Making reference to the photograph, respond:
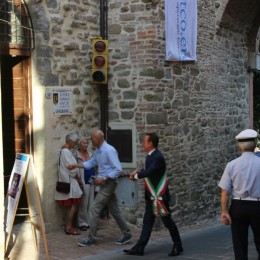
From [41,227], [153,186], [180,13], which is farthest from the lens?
[180,13]

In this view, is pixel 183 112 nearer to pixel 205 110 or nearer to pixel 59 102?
pixel 205 110

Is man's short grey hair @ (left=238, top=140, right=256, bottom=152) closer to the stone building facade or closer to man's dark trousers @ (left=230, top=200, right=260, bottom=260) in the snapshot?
man's dark trousers @ (left=230, top=200, right=260, bottom=260)

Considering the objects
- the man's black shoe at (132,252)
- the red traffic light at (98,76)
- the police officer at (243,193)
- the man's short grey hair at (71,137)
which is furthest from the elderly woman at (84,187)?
the police officer at (243,193)

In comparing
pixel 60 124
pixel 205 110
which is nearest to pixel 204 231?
pixel 205 110

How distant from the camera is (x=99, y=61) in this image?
9438 mm

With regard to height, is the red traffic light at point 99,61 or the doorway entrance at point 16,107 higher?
the red traffic light at point 99,61

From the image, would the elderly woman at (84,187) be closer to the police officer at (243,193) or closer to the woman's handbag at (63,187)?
the woman's handbag at (63,187)

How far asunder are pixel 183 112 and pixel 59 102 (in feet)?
8.71

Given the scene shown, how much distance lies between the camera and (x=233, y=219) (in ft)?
18.2

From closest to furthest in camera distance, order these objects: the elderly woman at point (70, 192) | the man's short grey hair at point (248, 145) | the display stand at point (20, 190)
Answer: the man's short grey hair at point (248, 145)
the display stand at point (20, 190)
the elderly woman at point (70, 192)

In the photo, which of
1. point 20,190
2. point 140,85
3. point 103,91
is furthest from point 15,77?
point 20,190

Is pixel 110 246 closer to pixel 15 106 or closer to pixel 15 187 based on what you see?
pixel 15 187

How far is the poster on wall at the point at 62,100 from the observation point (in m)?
8.85

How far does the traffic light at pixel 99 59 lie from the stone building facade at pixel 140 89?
119mm
